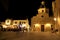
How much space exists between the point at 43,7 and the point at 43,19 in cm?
425

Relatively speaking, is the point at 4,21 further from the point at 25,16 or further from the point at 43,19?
the point at 43,19

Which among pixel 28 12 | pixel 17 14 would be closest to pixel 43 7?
pixel 28 12

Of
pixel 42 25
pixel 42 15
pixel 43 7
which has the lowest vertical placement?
pixel 42 25

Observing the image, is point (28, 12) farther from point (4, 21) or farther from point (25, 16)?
point (4, 21)

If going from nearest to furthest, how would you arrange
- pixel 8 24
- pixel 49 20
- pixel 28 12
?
pixel 49 20 < pixel 8 24 < pixel 28 12

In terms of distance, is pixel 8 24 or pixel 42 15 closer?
pixel 42 15

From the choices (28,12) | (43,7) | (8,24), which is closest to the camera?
(43,7)

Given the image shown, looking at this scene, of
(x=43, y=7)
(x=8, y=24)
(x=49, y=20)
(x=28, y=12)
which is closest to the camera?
(x=49, y=20)

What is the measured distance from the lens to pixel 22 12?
35.2m

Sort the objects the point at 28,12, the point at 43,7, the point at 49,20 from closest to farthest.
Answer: the point at 49,20
the point at 43,7
the point at 28,12

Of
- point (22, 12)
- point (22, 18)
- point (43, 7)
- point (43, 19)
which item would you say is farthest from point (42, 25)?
point (22, 12)

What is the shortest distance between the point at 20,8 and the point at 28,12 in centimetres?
239

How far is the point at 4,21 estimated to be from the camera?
32969mm

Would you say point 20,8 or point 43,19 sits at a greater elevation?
point 20,8
